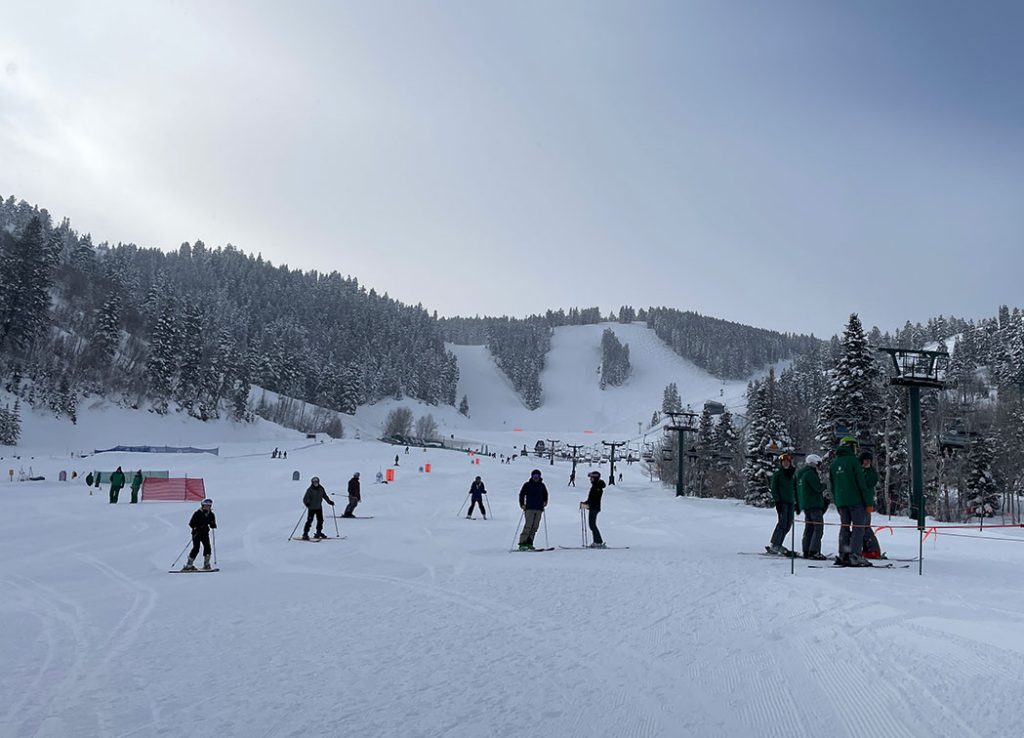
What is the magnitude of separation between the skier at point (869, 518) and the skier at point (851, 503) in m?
0.12

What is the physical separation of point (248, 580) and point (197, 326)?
94.5 meters

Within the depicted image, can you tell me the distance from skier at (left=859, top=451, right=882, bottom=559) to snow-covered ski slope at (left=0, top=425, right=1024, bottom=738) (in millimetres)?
923

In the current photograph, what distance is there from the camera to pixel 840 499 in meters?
11.3

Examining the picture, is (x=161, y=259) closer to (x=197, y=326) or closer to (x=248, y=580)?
(x=197, y=326)

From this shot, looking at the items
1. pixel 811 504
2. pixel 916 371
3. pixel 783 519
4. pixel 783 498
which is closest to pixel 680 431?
pixel 916 371

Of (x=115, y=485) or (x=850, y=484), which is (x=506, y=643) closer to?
(x=850, y=484)

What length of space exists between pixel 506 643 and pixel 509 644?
5cm

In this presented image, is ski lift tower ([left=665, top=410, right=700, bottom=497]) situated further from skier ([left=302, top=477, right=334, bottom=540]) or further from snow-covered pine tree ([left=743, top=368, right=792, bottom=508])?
skier ([left=302, top=477, right=334, bottom=540])

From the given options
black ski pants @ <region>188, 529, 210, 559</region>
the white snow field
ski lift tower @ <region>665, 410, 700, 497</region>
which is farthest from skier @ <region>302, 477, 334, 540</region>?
ski lift tower @ <region>665, 410, 700, 497</region>

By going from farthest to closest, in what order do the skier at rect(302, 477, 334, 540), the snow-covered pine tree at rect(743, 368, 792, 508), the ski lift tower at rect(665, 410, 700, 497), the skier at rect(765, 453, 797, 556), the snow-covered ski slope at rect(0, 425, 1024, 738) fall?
the snow-covered pine tree at rect(743, 368, 792, 508)
the ski lift tower at rect(665, 410, 700, 497)
the skier at rect(302, 477, 334, 540)
the skier at rect(765, 453, 797, 556)
the snow-covered ski slope at rect(0, 425, 1024, 738)

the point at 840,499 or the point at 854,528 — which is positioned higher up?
the point at 840,499

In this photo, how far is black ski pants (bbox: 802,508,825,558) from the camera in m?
12.1

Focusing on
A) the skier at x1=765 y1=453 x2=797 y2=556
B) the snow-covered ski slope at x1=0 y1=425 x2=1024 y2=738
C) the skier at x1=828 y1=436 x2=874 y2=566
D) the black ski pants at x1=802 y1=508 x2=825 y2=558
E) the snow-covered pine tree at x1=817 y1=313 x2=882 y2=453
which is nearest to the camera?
the snow-covered ski slope at x1=0 y1=425 x2=1024 y2=738

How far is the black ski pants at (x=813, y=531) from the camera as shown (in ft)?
39.6
